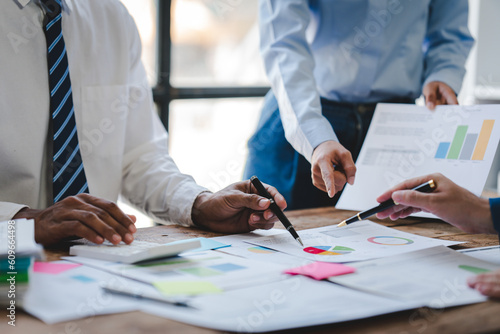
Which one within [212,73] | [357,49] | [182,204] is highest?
[357,49]

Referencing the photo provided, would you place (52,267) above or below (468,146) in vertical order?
below

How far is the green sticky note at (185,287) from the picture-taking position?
30.8 inches

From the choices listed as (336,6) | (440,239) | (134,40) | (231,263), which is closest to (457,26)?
(336,6)

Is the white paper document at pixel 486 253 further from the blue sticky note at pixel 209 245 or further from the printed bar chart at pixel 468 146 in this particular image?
the blue sticky note at pixel 209 245

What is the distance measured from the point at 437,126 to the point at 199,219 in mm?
684

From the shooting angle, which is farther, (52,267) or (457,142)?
(457,142)

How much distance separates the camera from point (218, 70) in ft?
9.58

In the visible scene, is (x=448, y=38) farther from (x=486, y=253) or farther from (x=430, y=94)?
(x=486, y=253)

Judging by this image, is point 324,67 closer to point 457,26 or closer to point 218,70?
point 457,26

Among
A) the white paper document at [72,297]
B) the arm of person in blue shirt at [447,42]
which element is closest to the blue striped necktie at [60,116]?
the white paper document at [72,297]

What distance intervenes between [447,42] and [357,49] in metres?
0.33

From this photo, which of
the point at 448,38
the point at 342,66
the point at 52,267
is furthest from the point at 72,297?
the point at 448,38

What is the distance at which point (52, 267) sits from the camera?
2.89 feet

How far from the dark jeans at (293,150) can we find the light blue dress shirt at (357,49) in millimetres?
69
